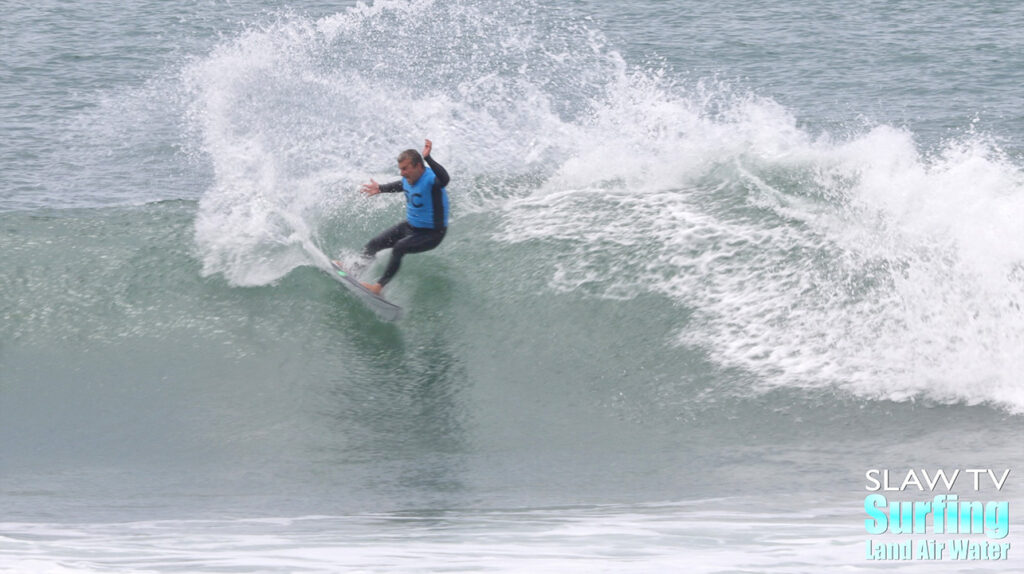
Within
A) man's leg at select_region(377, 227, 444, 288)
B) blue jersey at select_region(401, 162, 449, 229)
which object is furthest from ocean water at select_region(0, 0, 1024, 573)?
blue jersey at select_region(401, 162, 449, 229)

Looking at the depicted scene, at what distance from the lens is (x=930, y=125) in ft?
62.6

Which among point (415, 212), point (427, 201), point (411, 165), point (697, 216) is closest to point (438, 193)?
point (427, 201)

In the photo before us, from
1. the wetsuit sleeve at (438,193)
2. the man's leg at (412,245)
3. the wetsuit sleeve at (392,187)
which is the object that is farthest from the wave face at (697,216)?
the wetsuit sleeve at (392,187)

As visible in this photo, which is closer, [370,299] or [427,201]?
[427,201]

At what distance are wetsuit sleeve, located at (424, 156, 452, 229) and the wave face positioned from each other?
927 millimetres

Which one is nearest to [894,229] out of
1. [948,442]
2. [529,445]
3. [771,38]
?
[948,442]

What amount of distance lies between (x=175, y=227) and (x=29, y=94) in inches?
391

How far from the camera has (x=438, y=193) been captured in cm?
1091

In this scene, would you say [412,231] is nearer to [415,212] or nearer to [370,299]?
[415,212]

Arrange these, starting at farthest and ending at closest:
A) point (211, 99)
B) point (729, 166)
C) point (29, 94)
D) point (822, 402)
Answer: point (29, 94)
point (211, 99)
point (729, 166)
point (822, 402)

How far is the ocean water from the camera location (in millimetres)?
7254

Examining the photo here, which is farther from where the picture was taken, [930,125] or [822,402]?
[930,125]

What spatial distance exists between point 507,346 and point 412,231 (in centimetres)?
153

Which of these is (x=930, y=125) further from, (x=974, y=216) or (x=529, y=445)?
(x=529, y=445)
